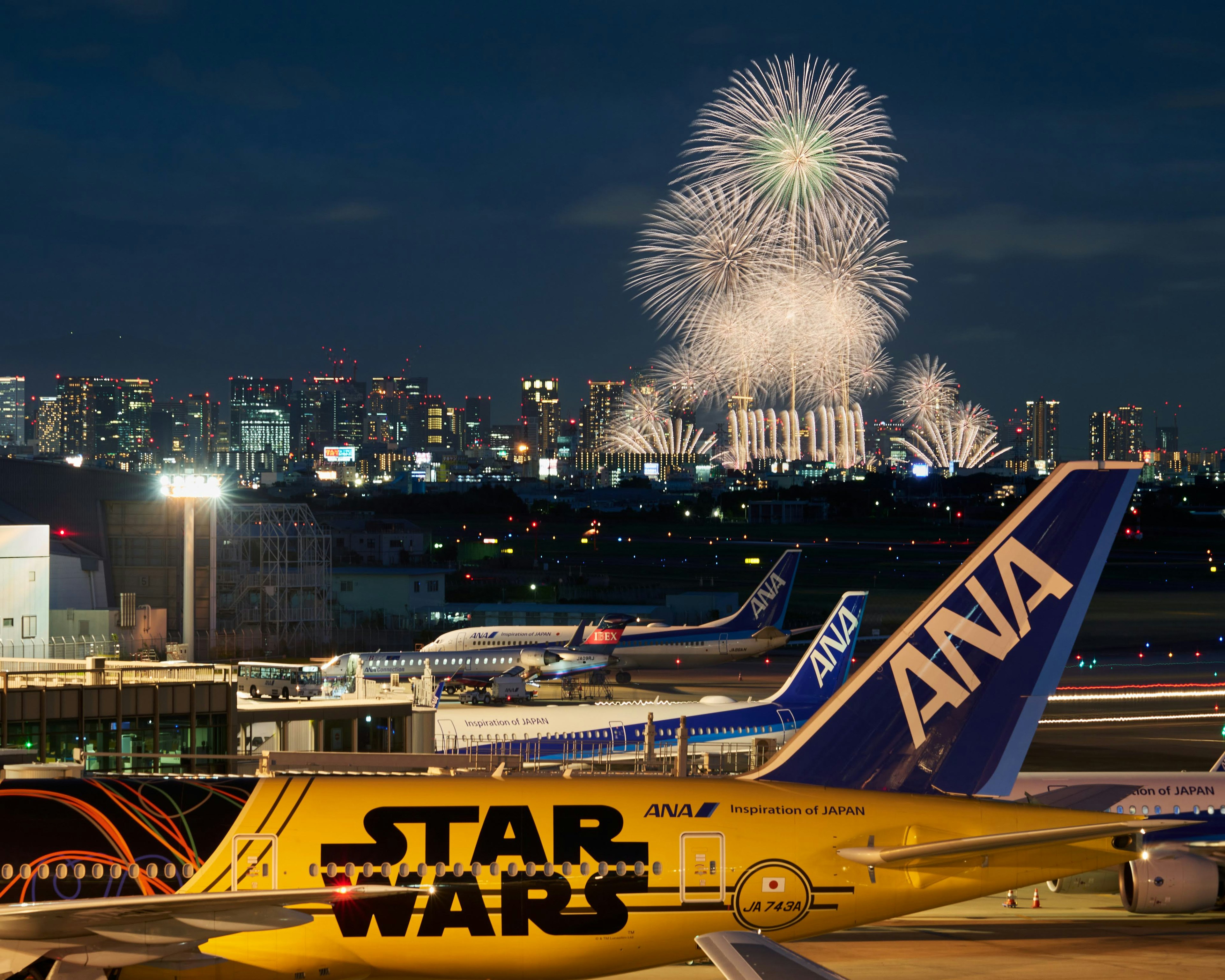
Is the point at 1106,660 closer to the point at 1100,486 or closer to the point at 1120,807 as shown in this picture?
the point at 1120,807

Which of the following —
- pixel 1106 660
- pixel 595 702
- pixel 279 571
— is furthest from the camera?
pixel 279 571

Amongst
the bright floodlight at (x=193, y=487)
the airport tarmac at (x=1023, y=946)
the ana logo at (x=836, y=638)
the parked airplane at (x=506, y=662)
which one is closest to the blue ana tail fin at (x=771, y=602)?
the parked airplane at (x=506, y=662)

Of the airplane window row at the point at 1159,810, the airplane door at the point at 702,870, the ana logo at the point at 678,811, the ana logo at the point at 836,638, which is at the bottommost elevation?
the airplane window row at the point at 1159,810

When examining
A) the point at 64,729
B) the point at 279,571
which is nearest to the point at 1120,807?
the point at 64,729

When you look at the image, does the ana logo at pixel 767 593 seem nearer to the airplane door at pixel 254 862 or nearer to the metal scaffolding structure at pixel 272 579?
the metal scaffolding structure at pixel 272 579

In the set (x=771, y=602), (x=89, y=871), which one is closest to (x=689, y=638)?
(x=771, y=602)

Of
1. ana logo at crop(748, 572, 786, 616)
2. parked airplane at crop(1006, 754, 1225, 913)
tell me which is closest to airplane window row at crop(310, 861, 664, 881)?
parked airplane at crop(1006, 754, 1225, 913)

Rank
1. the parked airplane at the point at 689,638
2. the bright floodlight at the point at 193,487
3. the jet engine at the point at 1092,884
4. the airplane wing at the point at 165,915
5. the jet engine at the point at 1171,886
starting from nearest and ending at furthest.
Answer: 1. the airplane wing at the point at 165,915
2. the jet engine at the point at 1171,886
3. the jet engine at the point at 1092,884
4. the bright floodlight at the point at 193,487
5. the parked airplane at the point at 689,638
